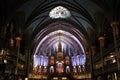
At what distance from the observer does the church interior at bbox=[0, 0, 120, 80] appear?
22.8m

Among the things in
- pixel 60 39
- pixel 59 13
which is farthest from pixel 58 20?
pixel 60 39

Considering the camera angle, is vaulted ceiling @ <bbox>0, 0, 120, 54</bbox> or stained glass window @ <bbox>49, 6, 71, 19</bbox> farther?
stained glass window @ <bbox>49, 6, 71, 19</bbox>

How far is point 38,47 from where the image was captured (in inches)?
1677

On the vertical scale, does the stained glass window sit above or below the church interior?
above

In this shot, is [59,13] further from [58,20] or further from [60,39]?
[60,39]

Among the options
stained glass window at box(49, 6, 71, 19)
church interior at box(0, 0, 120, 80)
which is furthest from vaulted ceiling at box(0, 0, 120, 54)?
stained glass window at box(49, 6, 71, 19)

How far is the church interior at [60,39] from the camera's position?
2275 centimetres

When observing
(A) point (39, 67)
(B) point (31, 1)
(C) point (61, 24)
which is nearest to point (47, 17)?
(C) point (61, 24)

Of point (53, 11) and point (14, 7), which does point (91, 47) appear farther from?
point (14, 7)

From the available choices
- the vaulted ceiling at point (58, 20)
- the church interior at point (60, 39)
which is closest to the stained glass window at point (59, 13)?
the church interior at point (60, 39)

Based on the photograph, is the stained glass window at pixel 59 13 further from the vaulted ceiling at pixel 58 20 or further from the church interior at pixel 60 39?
the vaulted ceiling at pixel 58 20

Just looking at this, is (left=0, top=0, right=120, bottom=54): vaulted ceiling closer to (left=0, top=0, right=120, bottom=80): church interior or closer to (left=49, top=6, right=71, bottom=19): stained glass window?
(left=0, top=0, right=120, bottom=80): church interior

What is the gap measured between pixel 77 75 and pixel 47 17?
1647 cm

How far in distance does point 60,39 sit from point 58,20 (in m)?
10.7
